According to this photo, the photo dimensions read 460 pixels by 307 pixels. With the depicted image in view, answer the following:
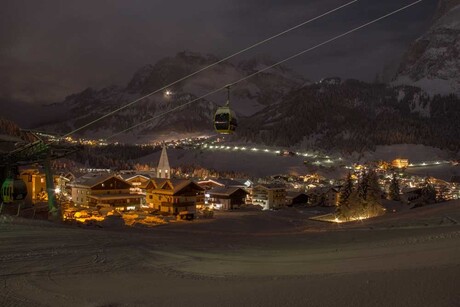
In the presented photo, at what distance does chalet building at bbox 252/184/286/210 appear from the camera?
74.3 m

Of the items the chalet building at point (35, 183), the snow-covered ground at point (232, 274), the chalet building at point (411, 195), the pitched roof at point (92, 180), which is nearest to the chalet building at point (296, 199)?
the chalet building at point (411, 195)

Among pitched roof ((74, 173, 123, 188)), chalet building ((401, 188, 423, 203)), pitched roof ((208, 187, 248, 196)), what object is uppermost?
pitched roof ((74, 173, 123, 188))

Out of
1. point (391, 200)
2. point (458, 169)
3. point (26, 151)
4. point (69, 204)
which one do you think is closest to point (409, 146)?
point (458, 169)

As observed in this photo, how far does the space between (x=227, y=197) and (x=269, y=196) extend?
37.9 feet

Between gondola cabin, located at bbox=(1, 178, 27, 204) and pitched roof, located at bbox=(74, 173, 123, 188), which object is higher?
pitched roof, located at bbox=(74, 173, 123, 188)

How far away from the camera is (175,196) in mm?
48906

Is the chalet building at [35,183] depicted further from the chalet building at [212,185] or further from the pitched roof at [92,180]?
the chalet building at [212,185]

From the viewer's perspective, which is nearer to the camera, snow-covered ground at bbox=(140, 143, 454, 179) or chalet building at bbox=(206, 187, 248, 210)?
chalet building at bbox=(206, 187, 248, 210)

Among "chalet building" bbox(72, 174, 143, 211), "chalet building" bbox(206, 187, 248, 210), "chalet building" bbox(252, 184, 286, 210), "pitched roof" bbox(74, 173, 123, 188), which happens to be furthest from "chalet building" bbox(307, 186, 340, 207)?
"pitched roof" bbox(74, 173, 123, 188)

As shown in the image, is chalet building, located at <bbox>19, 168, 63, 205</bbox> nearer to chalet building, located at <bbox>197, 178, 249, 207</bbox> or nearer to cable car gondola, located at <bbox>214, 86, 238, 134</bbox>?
chalet building, located at <bbox>197, 178, 249, 207</bbox>

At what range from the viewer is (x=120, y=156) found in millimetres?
198875

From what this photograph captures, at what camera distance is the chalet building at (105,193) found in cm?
5128

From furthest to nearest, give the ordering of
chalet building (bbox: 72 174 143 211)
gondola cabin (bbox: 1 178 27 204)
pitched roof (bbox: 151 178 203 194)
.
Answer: chalet building (bbox: 72 174 143 211) → pitched roof (bbox: 151 178 203 194) → gondola cabin (bbox: 1 178 27 204)

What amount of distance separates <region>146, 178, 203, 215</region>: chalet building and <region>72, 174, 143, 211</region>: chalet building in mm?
3524
